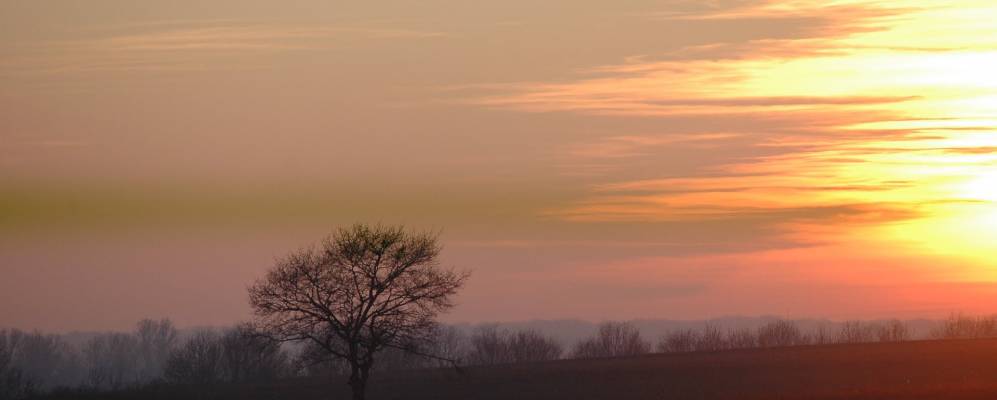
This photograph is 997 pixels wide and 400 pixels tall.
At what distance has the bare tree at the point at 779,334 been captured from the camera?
141 metres

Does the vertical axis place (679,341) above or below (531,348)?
below

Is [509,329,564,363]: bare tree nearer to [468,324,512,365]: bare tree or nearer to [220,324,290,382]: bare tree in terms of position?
[468,324,512,365]: bare tree

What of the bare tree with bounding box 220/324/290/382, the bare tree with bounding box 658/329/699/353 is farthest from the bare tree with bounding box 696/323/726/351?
the bare tree with bounding box 220/324/290/382

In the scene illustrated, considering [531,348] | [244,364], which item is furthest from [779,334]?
[244,364]

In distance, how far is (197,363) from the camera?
137 metres

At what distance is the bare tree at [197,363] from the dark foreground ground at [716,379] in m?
28.8

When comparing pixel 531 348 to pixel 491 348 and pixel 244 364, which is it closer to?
pixel 491 348

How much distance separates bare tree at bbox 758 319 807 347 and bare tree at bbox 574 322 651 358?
12.8 meters

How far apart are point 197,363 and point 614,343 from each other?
47345 mm

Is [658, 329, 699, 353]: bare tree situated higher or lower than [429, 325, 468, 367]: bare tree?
higher

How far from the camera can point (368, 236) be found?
7388 cm

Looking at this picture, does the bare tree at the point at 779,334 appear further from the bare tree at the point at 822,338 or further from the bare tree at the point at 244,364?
the bare tree at the point at 244,364

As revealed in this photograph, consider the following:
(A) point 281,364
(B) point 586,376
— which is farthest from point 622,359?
(A) point 281,364

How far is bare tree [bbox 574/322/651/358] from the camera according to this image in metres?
142
